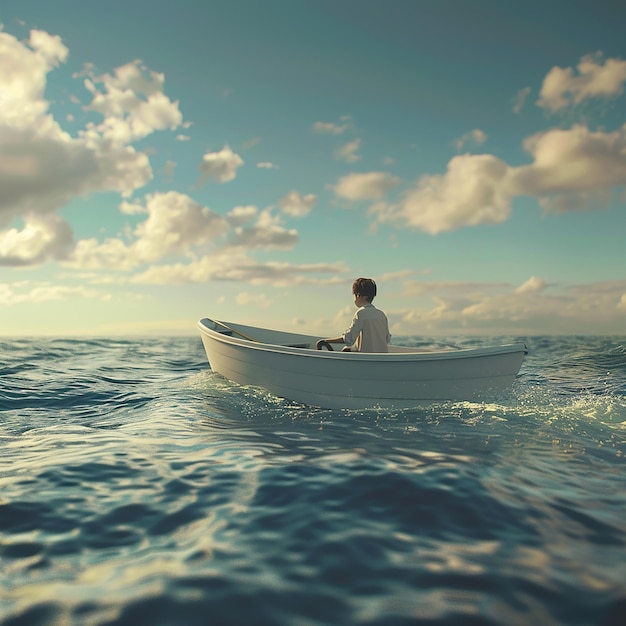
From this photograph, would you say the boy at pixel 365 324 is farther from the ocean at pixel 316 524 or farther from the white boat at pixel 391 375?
the ocean at pixel 316 524

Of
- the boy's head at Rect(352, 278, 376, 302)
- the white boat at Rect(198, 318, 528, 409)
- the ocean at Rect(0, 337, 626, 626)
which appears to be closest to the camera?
the ocean at Rect(0, 337, 626, 626)

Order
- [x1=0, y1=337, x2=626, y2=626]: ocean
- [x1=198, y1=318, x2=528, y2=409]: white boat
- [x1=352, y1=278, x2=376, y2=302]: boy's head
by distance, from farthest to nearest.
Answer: [x1=352, y1=278, x2=376, y2=302]: boy's head, [x1=198, y1=318, x2=528, y2=409]: white boat, [x1=0, y1=337, x2=626, y2=626]: ocean

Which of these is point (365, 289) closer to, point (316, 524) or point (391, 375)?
point (391, 375)

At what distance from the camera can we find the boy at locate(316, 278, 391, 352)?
891 cm

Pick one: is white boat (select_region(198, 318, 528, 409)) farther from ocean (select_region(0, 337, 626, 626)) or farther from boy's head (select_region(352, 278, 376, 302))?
boy's head (select_region(352, 278, 376, 302))

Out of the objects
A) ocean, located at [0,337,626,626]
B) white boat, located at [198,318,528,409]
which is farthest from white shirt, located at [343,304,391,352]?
ocean, located at [0,337,626,626]

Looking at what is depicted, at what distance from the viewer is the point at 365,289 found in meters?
8.90

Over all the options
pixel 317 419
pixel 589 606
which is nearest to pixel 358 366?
pixel 317 419

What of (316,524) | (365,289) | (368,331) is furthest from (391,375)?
(316,524)

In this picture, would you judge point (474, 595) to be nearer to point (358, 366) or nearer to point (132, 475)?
point (132, 475)

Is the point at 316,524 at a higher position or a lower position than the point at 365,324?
lower

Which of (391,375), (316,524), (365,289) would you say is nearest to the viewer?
(316,524)

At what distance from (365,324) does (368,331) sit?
0.57 feet

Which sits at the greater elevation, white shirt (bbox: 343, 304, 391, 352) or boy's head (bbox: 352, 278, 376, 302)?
boy's head (bbox: 352, 278, 376, 302)
